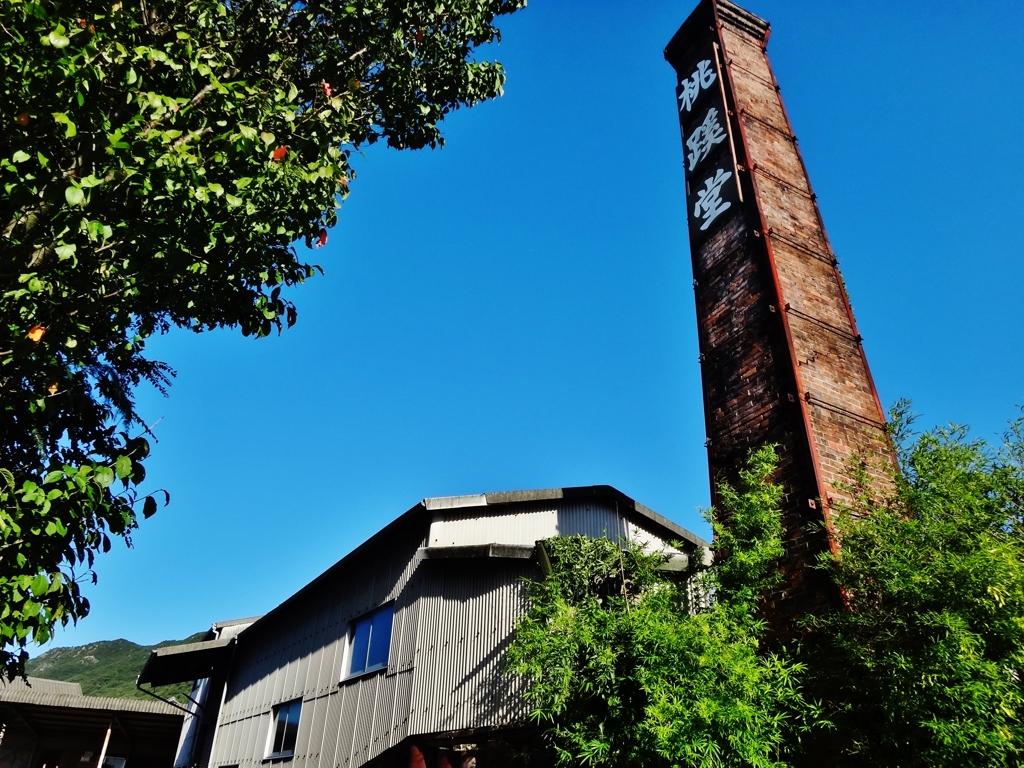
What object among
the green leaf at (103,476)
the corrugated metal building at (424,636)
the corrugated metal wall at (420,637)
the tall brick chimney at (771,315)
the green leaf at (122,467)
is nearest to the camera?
the green leaf at (103,476)

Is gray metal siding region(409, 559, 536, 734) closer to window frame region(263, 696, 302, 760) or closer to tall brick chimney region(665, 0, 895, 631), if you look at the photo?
tall brick chimney region(665, 0, 895, 631)

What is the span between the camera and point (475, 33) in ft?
24.3

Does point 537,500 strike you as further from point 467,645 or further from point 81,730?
point 81,730

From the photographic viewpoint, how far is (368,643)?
11.1 m

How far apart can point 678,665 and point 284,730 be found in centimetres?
1047

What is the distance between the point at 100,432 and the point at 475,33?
5599 millimetres

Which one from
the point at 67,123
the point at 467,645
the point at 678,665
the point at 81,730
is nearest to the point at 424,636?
the point at 467,645

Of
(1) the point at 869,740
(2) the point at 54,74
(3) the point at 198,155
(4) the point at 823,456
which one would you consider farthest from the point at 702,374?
(2) the point at 54,74

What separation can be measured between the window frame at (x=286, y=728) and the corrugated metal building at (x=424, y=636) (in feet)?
0.09

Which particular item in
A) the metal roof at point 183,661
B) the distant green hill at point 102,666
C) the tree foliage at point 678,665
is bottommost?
the tree foliage at point 678,665

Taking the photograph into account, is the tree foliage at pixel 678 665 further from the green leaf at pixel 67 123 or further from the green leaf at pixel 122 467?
the green leaf at pixel 67 123

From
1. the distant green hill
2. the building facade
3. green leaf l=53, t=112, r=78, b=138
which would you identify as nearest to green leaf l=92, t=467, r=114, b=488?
green leaf l=53, t=112, r=78, b=138

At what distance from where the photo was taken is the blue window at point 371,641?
10.6 metres

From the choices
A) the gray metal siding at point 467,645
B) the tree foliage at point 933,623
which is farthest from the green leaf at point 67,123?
the gray metal siding at point 467,645
